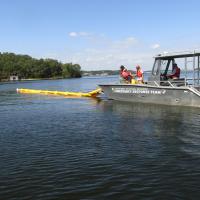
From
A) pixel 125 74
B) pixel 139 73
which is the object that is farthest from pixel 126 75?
pixel 139 73

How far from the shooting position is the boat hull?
21859 mm

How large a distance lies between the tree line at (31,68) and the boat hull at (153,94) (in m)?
121

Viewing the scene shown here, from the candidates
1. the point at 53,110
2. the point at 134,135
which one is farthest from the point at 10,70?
the point at 134,135

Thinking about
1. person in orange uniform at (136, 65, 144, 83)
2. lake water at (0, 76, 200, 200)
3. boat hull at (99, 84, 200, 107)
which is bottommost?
lake water at (0, 76, 200, 200)

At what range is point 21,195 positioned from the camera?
26.6ft

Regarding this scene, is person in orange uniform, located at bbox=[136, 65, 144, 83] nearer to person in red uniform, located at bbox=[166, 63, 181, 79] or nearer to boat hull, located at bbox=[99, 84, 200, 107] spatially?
boat hull, located at bbox=[99, 84, 200, 107]

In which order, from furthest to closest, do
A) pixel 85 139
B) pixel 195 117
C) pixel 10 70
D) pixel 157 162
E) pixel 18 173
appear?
1. pixel 10 70
2. pixel 195 117
3. pixel 85 139
4. pixel 157 162
5. pixel 18 173

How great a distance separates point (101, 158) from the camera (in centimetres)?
1070

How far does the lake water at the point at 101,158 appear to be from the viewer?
827cm

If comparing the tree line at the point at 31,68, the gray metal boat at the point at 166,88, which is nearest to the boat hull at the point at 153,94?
the gray metal boat at the point at 166,88

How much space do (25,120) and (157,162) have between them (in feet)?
32.7

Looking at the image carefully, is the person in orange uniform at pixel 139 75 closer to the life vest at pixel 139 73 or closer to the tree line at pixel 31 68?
the life vest at pixel 139 73

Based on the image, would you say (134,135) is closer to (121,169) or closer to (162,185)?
(121,169)

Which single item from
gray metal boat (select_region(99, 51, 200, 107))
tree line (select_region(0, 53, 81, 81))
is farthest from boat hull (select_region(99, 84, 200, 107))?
tree line (select_region(0, 53, 81, 81))
